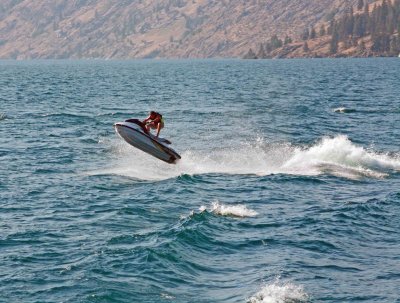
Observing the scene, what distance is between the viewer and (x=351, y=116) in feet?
237

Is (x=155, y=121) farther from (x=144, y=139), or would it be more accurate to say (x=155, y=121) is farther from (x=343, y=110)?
(x=343, y=110)

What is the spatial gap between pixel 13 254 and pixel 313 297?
34.7 feet

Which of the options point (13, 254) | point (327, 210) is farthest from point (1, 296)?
→ point (327, 210)

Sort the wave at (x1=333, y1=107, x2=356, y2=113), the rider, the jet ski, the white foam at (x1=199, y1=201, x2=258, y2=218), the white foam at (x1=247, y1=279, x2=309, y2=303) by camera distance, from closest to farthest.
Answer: the white foam at (x1=247, y1=279, x2=309, y2=303) < the white foam at (x1=199, y1=201, x2=258, y2=218) < the jet ski < the rider < the wave at (x1=333, y1=107, x2=356, y2=113)

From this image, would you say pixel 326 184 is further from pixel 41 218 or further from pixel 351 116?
pixel 351 116

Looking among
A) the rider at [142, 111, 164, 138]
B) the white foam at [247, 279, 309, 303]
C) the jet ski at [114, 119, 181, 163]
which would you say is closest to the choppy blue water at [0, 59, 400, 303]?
the white foam at [247, 279, 309, 303]

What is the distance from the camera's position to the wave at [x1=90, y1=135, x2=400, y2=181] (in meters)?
42.2

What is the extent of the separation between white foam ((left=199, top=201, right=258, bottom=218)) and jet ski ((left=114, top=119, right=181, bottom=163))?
8.67 metres

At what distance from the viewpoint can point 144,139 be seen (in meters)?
41.7

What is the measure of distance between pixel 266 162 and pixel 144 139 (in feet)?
26.9

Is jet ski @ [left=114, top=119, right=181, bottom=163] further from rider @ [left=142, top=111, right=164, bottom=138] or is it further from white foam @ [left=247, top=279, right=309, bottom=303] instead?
white foam @ [left=247, top=279, right=309, bottom=303]

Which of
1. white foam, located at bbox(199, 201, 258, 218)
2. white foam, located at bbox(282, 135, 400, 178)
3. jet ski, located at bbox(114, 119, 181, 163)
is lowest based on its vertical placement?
white foam, located at bbox(199, 201, 258, 218)

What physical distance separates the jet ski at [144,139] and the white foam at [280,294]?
19.2 meters

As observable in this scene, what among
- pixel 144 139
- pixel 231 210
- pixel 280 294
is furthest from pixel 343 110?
pixel 280 294
